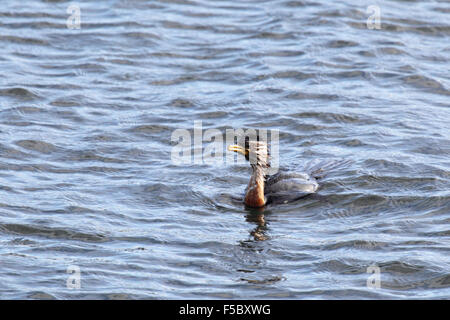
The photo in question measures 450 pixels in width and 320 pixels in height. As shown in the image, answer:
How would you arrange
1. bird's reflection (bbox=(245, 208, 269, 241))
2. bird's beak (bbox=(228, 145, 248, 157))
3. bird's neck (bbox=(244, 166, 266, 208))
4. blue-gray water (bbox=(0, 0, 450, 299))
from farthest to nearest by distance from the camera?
bird's neck (bbox=(244, 166, 266, 208)) < bird's beak (bbox=(228, 145, 248, 157)) < bird's reflection (bbox=(245, 208, 269, 241)) < blue-gray water (bbox=(0, 0, 450, 299))

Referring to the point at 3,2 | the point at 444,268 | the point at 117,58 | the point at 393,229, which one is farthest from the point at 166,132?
the point at 3,2

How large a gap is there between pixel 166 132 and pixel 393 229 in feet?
14.2

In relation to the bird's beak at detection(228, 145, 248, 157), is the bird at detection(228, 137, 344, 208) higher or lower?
lower

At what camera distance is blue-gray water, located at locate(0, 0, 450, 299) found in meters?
8.73

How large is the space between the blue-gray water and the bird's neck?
0.17 m

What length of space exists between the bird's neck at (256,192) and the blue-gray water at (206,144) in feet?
0.56

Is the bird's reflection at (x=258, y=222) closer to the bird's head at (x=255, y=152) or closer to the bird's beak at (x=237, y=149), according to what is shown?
the bird's head at (x=255, y=152)

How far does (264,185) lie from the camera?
11.0m

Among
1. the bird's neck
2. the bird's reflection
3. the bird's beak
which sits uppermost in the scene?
the bird's beak

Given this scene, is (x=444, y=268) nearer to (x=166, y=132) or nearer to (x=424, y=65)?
(x=166, y=132)

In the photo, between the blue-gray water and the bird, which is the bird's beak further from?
the blue-gray water

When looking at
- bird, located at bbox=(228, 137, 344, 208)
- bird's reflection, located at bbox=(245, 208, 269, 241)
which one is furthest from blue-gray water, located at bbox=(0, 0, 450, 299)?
bird, located at bbox=(228, 137, 344, 208)

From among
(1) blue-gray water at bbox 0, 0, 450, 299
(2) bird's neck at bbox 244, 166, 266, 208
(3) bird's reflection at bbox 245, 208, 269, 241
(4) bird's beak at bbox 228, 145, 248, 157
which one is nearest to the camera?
(1) blue-gray water at bbox 0, 0, 450, 299
